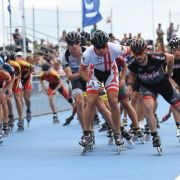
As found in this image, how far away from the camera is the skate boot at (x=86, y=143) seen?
35.4 ft

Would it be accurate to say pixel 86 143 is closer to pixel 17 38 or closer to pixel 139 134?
pixel 139 134

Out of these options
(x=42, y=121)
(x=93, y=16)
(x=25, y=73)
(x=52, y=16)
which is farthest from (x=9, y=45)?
(x=25, y=73)

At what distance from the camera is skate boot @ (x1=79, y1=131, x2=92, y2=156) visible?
10781 millimetres

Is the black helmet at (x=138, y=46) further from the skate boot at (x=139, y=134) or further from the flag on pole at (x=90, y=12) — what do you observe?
the flag on pole at (x=90, y=12)

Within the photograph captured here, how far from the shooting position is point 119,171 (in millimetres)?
8711

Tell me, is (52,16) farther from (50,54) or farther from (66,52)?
(66,52)

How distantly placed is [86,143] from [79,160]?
2.72ft

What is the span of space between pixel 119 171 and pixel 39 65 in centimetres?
1765

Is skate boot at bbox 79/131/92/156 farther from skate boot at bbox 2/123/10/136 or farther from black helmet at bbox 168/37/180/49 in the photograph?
skate boot at bbox 2/123/10/136

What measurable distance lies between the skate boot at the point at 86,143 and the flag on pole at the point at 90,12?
15.6 m

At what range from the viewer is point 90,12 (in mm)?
26328

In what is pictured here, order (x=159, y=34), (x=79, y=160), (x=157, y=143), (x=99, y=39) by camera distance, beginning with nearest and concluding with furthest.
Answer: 1. (x=79, y=160)
2. (x=157, y=143)
3. (x=99, y=39)
4. (x=159, y=34)

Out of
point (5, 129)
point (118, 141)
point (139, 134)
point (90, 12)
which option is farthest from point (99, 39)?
point (90, 12)

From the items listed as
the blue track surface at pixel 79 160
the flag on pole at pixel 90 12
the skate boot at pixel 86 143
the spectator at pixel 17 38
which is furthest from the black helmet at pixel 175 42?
the spectator at pixel 17 38
